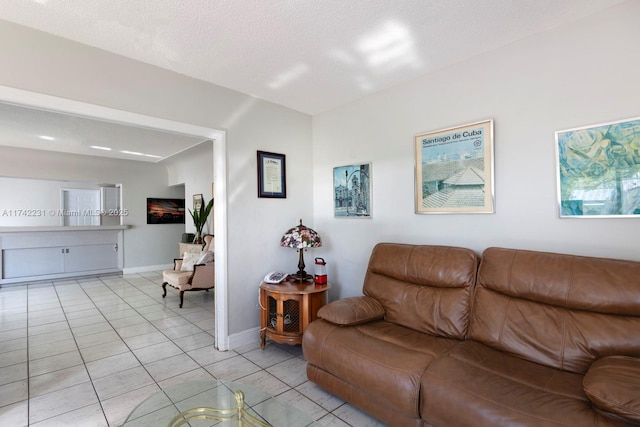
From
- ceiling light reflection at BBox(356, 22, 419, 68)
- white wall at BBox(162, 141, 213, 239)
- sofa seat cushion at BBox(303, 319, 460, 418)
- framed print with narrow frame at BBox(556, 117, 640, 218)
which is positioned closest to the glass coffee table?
sofa seat cushion at BBox(303, 319, 460, 418)

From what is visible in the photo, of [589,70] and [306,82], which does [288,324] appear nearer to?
[306,82]

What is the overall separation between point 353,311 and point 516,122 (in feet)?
6.08

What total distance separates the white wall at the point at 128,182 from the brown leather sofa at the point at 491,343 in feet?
21.4

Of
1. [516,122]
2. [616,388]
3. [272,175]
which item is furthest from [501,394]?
[272,175]

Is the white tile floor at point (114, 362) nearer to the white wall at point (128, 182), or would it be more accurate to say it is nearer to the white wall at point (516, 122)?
the white wall at point (516, 122)

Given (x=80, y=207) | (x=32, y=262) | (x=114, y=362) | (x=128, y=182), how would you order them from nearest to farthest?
(x=114, y=362)
(x=32, y=262)
(x=128, y=182)
(x=80, y=207)

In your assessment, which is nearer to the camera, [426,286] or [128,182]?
[426,286]

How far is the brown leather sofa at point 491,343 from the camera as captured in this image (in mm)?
1354

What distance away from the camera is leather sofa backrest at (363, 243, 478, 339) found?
87.0 inches

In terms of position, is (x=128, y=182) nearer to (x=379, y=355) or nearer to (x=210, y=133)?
(x=210, y=133)

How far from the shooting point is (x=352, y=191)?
338 cm

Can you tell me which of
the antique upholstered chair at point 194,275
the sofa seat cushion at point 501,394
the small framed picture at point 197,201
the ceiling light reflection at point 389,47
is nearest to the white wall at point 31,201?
the small framed picture at point 197,201

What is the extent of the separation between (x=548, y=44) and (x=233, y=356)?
357cm

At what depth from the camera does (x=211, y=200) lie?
19.7 feet
